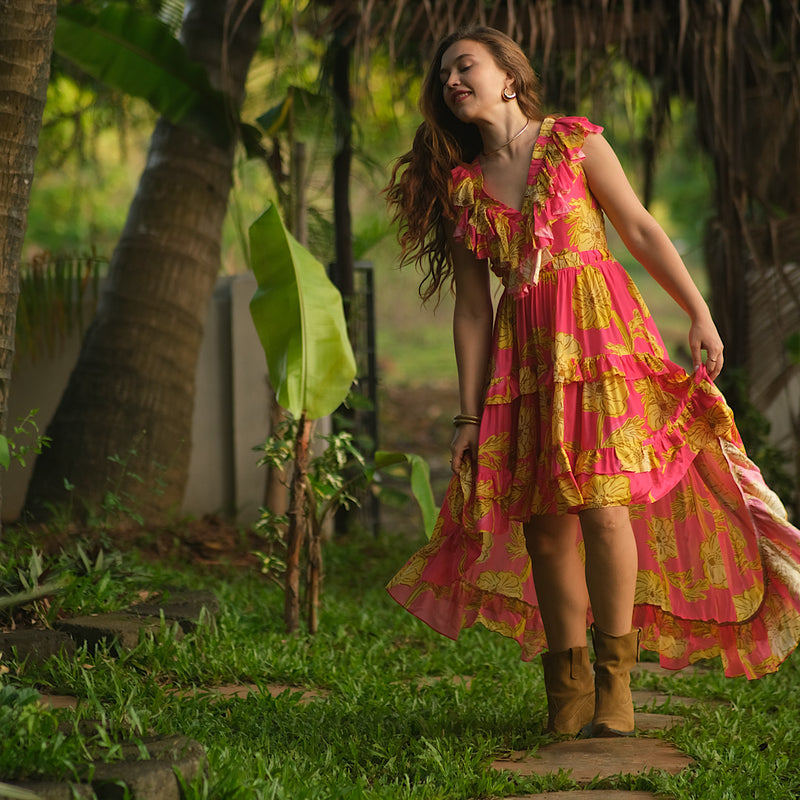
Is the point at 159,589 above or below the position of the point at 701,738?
above

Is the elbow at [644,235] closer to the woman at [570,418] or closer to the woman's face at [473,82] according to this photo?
the woman at [570,418]

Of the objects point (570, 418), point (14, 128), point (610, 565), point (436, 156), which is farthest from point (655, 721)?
point (14, 128)

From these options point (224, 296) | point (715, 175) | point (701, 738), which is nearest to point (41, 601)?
point (701, 738)

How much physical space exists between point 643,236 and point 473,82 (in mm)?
575

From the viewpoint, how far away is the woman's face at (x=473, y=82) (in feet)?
8.25

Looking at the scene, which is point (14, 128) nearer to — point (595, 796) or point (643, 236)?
point (643, 236)

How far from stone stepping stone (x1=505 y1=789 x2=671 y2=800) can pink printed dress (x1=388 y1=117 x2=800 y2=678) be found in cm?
60

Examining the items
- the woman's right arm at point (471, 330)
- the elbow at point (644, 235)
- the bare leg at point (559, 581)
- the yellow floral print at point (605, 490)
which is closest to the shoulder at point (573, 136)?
the elbow at point (644, 235)

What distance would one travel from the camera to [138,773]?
68.1 inches

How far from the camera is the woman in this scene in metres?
2.42

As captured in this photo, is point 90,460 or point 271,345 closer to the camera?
point 271,345

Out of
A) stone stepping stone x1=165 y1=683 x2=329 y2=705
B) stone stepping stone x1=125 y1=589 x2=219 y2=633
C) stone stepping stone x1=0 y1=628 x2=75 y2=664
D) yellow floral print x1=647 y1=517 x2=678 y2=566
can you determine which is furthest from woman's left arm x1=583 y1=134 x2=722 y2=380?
stone stepping stone x1=0 y1=628 x2=75 y2=664

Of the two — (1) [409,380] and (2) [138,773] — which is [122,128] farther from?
(1) [409,380]

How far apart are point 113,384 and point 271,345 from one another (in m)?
1.63
